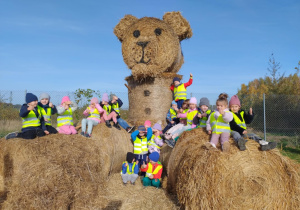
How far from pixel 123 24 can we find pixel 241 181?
277 inches

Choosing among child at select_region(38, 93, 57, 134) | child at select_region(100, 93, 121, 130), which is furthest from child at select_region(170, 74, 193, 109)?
child at select_region(38, 93, 57, 134)

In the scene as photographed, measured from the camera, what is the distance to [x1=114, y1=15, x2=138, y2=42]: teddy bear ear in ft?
30.7

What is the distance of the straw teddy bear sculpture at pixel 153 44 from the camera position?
28.5ft

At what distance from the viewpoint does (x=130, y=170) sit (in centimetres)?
675

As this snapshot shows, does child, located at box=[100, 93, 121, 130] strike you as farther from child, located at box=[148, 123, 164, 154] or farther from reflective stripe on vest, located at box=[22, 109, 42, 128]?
reflective stripe on vest, located at box=[22, 109, 42, 128]

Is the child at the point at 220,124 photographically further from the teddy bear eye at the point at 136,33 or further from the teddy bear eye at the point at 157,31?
the teddy bear eye at the point at 136,33

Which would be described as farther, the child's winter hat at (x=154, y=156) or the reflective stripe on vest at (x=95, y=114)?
the reflective stripe on vest at (x=95, y=114)

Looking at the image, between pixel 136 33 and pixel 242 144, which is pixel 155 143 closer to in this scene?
pixel 242 144

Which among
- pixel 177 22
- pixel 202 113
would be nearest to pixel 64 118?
pixel 202 113

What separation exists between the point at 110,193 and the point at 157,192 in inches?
41.4

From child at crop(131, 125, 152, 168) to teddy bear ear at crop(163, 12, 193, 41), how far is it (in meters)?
3.76

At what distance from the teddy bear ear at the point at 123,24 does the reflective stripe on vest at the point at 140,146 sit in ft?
13.2

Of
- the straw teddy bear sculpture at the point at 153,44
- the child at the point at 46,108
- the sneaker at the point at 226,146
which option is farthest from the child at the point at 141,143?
the sneaker at the point at 226,146

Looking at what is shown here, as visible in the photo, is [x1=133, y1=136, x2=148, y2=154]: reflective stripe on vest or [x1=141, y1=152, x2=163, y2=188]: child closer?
[x1=141, y1=152, x2=163, y2=188]: child
